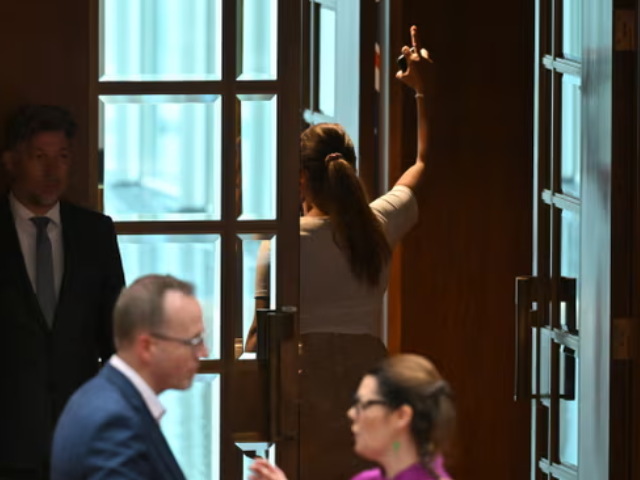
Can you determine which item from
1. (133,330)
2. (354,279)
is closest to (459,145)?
(354,279)

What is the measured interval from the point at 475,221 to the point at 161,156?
2.38 metres

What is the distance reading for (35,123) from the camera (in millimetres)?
3582

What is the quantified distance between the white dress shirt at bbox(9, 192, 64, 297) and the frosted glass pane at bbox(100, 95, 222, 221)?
9.8 inches

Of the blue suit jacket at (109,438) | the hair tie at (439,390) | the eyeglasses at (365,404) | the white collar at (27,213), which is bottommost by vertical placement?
the blue suit jacket at (109,438)

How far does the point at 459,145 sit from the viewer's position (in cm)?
588

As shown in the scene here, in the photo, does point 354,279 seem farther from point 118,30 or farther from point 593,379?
point 118,30

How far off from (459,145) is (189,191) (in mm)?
2264

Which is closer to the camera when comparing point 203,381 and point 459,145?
point 203,381

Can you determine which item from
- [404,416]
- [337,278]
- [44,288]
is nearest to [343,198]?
[337,278]

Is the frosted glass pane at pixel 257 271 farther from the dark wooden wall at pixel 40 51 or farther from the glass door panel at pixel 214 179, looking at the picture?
the dark wooden wall at pixel 40 51

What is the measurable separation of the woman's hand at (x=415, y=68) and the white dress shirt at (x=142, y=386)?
3.36 meters

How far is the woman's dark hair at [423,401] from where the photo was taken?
7.18 ft

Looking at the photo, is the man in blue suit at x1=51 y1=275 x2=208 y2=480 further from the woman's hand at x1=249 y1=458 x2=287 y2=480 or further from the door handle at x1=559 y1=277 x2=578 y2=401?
the door handle at x1=559 y1=277 x2=578 y2=401

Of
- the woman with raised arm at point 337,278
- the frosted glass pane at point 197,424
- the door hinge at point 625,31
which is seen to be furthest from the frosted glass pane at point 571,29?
the frosted glass pane at point 197,424
